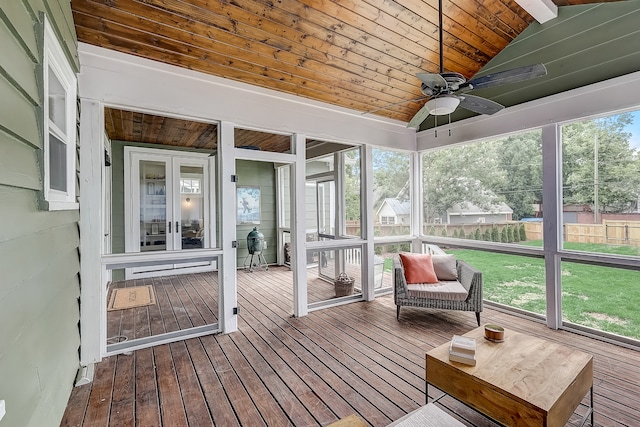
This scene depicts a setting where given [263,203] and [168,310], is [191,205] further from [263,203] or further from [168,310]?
[168,310]

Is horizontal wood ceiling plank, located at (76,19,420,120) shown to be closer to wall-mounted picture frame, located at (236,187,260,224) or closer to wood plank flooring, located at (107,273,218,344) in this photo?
wood plank flooring, located at (107,273,218,344)

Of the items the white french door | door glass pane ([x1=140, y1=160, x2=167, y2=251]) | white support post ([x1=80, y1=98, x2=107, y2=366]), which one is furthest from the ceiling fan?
door glass pane ([x1=140, y1=160, x2=167, y2=251])

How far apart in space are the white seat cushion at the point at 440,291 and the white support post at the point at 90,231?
10.9ft

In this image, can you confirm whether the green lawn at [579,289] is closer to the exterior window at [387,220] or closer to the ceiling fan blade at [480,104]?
the exterior window at [387,220]

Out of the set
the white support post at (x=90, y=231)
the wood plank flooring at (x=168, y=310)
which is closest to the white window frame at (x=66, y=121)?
the white support post at (x=90, y=231)

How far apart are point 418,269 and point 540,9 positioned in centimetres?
322

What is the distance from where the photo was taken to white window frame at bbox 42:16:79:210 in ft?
5.23

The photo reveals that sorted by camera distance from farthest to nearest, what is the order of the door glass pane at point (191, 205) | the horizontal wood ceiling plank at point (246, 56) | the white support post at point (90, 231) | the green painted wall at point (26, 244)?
the door glass pane at point (191, 205) → the white support post at point (90, 231) → the horizontal wood ceiling plank at point (246, 56) → the green painted wall at point (26, 244)

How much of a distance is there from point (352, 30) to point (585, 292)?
3.91 meters

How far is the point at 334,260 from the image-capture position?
4812mm

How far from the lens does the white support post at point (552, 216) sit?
3525 millimetres

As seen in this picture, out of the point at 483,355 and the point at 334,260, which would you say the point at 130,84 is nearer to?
the point at 334,260

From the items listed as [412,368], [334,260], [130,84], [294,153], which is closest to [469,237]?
[334,260]

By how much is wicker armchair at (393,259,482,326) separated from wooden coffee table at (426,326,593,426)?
1282 mm
